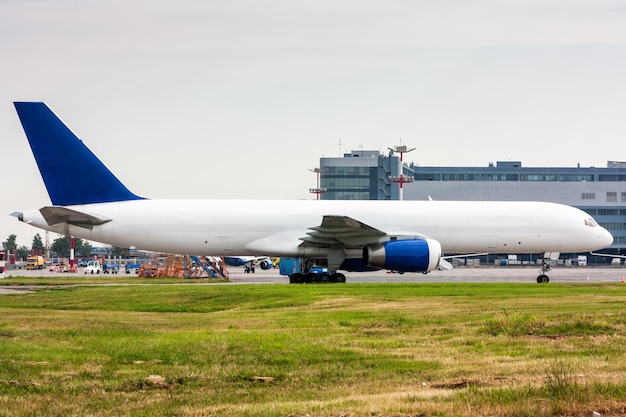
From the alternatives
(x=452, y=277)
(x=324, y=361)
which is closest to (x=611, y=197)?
(x=452, y=277)

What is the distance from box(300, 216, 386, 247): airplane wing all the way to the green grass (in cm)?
1419

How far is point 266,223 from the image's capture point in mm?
39312

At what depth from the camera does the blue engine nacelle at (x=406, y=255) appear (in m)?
37.3

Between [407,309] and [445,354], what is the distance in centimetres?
770

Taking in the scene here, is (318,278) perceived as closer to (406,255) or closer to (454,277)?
(406,255)

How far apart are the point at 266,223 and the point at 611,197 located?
95918 mm

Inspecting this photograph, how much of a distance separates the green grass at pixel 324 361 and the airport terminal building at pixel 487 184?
10006cm

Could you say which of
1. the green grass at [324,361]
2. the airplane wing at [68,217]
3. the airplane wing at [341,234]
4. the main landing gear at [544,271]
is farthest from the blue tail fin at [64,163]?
the main landing gear at [544,271]

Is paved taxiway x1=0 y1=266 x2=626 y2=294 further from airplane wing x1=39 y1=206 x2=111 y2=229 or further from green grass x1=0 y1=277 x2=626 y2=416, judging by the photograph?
green grass x1=0 y1=277 x2=626 y2=416

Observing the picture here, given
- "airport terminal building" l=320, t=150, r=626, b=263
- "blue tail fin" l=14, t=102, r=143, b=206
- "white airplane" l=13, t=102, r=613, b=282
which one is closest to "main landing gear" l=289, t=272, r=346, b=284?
"white airplane" l=13, t=102, r=613, b=282

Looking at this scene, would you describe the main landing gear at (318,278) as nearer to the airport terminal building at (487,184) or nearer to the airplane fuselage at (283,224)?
the airplane fuselage at (283,224)

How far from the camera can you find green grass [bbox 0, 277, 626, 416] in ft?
31.3

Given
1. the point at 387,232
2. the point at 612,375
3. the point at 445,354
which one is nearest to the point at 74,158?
the point at 387,232

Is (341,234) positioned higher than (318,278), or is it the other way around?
(341,234)
